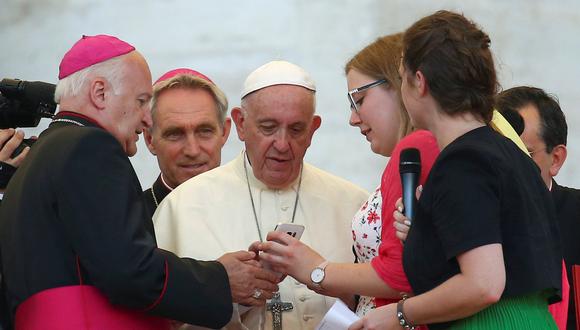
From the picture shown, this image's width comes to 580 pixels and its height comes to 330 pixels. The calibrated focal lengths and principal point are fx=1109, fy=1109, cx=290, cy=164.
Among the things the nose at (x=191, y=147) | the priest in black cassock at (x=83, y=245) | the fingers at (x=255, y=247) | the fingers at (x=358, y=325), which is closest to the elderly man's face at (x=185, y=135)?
the nose at (x=191, y=147)

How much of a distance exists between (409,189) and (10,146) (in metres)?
1.33

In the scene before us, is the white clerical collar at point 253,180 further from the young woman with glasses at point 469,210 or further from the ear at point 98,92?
the young woman with glasses at point 469,210

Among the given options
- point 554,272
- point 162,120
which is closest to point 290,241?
point 554,272

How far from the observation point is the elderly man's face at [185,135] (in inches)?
187

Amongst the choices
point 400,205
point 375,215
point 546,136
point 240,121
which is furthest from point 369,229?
point 546,136

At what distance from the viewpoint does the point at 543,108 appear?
182 inches

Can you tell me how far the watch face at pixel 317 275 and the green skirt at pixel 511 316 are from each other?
0.55 m

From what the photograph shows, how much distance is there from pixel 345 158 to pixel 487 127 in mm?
3150

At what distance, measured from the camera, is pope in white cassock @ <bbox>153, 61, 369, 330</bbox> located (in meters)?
4.01

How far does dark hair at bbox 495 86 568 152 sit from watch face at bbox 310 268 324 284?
157cm

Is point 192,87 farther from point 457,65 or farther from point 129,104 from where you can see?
point 457,65

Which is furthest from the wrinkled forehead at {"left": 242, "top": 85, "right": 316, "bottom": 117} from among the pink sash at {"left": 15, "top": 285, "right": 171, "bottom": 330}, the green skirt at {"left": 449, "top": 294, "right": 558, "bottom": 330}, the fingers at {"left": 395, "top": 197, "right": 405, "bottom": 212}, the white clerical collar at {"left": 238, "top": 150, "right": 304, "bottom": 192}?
the green skirt at {"left": 449, "top": 294, "right": 558, "bottom": 330}

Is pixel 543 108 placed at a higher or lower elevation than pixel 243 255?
higher

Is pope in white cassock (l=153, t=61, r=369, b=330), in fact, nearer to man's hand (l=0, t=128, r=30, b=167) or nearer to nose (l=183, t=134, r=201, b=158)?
nose (l=183, t=134, r=201, b=158)
